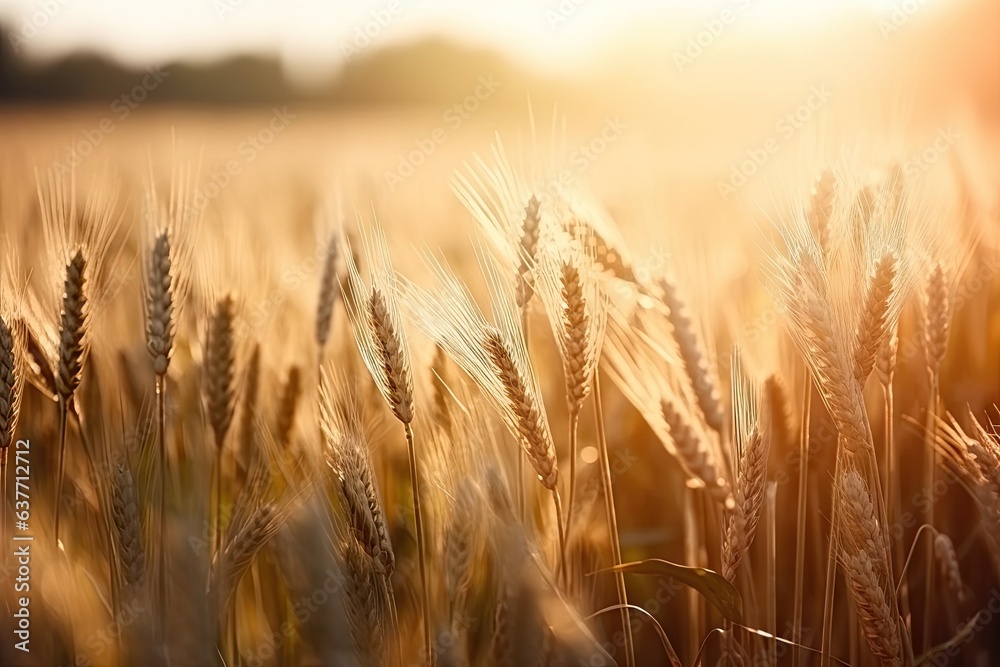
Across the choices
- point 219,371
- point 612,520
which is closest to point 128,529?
point 219,371

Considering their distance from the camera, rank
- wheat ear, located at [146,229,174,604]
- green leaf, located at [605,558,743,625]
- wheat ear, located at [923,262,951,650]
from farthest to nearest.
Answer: wheat ear, located at [923,262,951,650], wheat ear, located at [146,229,174,604], green leaf, located at [605,558,743,625]

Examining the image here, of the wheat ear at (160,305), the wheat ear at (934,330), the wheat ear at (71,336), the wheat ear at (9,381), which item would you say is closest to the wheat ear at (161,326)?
the wheat ear at (160,305)

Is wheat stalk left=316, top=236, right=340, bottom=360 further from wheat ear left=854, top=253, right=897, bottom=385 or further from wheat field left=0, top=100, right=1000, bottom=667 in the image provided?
wheat ear left=854, top=253, right=897, bottom=385

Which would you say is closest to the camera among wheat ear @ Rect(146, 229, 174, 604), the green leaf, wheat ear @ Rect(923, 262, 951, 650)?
the green leaf

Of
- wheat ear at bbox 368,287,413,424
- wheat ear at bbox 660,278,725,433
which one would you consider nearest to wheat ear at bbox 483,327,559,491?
wheat ear at bbox 368,287,413,424

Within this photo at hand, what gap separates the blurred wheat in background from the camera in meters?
0.77

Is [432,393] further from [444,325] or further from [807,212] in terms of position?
Answer: [807,212]

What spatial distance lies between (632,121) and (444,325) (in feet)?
3.53

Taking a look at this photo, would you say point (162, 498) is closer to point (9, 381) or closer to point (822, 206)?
point (9, 381)

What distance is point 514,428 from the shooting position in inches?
29.8

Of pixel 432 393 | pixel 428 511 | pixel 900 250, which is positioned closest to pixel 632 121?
pixel 900 250

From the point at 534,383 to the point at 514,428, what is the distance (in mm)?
65

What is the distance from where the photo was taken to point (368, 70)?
2232 mm

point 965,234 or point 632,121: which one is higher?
point 632,121
